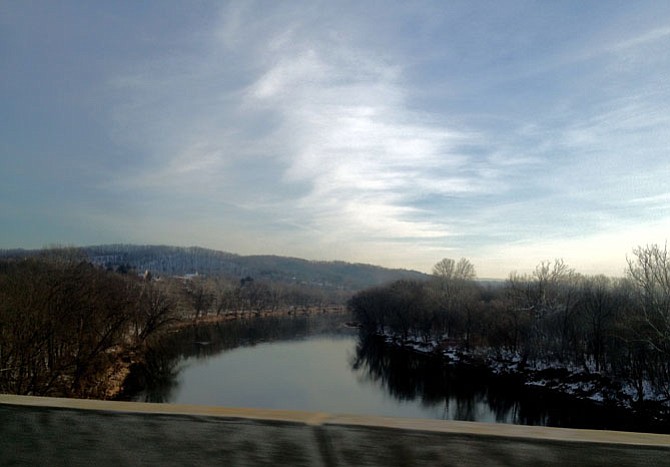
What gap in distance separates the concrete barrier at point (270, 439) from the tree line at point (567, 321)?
2569 centimetres

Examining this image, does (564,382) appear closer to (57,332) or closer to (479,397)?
(479,397)

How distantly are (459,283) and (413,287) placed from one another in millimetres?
9327

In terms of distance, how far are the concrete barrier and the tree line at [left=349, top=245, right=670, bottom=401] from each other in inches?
1011

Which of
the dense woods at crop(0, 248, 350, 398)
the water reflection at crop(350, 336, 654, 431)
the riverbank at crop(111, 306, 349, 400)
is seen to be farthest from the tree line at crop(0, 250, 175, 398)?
the water reflection at crop(350, 336, 654, 431)

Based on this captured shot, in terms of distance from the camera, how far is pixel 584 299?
33031 mm

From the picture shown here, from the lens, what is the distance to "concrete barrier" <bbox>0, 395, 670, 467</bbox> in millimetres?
1621

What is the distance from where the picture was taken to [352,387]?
93.9ft

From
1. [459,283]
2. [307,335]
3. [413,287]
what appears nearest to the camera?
[307,335]

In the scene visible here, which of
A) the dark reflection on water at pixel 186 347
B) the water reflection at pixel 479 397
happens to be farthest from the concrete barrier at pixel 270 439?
the dark reflection on water at pixel 186 347

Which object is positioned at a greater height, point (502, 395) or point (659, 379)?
point (659, 379)

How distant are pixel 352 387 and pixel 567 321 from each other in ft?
51.7

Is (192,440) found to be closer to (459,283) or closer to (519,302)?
(519,302)

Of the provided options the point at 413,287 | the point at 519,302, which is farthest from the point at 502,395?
the point at 413,287

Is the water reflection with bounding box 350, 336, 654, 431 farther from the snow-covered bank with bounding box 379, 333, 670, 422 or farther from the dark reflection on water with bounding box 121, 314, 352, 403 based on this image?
the dark reflection on water with bounding box 121, 314, 352, 403
